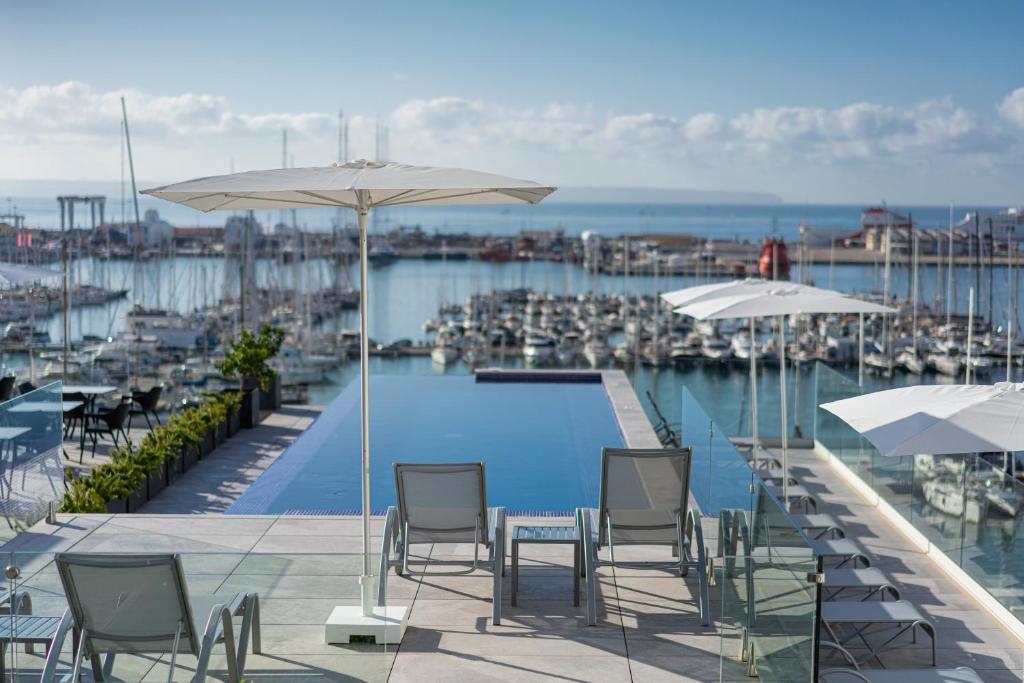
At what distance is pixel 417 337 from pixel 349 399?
3696cm

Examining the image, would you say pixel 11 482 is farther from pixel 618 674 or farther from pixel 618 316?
pixel 618 316

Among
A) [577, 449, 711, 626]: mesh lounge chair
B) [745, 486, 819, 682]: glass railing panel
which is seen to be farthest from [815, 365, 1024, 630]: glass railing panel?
[745, 486, 819, 682]: glass railing panel

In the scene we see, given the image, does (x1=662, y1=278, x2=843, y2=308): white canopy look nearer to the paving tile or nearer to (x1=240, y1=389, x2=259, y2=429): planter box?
the paving tile

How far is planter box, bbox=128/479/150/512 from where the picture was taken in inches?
351

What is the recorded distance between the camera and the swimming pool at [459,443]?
9703 mm

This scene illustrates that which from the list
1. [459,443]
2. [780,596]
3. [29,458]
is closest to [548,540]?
[780,596]

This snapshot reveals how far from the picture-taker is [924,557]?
7.63 metres

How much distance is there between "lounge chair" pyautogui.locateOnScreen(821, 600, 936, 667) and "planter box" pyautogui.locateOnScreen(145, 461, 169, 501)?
6.03 metres

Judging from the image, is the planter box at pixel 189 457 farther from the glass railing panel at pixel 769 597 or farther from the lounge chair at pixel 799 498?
the glass railing panel at pixel 769 597

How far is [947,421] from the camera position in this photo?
4879mm

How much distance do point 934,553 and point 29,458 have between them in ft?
20.9

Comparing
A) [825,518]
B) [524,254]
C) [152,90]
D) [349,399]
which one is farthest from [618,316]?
[152,90]

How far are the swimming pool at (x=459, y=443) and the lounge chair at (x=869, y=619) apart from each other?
3.84 meters

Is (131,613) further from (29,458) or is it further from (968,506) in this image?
(968,506)
